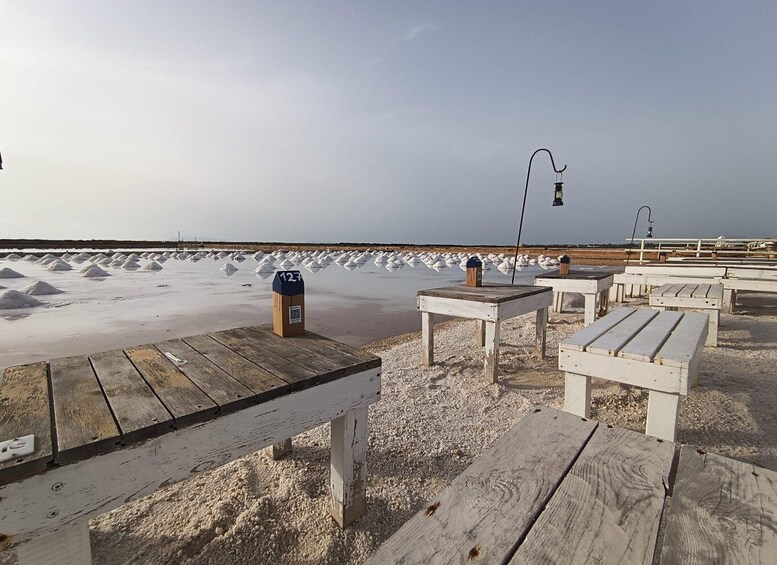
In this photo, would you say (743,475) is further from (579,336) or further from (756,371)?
(756,371)

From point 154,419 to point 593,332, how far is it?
3.18 meters

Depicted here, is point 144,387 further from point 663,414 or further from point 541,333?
point 541,333

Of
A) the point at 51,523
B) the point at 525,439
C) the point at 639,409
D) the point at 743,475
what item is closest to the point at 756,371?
the point at 639,409

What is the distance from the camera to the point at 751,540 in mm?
1018

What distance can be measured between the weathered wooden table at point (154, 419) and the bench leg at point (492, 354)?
99.4 inches

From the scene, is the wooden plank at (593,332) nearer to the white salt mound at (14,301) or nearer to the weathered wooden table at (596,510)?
the weathered wooden table at (596,510)

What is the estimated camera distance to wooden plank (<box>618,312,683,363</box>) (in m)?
2.50

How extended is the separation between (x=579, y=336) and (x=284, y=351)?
236 cm

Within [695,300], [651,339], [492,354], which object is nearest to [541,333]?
[492,354]

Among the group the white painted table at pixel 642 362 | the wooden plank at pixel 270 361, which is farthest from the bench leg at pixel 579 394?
the wooden plank at pixel 270 361

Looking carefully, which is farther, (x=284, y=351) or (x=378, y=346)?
(x=378, y=346)

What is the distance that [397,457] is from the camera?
9.55 ft

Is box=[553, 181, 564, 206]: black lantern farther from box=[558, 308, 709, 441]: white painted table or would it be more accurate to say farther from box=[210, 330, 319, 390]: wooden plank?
box=[210, 330, 319, 390]: wooden plank

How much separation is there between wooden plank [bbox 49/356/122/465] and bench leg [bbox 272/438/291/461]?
145 cm
